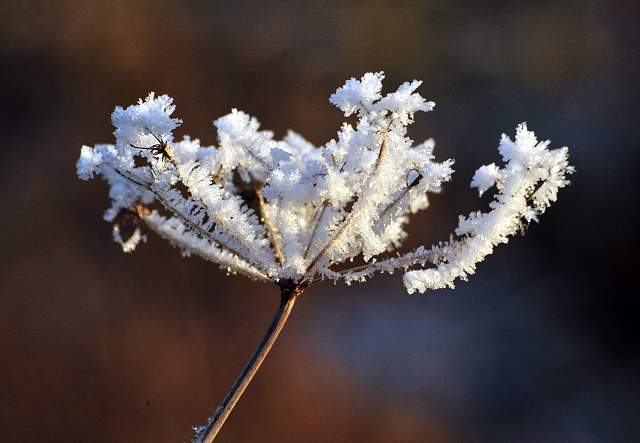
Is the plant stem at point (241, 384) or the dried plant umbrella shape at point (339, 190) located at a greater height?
the dried plant umbrella shape at point (339, 190)

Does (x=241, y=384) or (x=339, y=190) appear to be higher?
(x=339, y=190)

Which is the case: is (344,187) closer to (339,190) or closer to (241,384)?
(339,190)

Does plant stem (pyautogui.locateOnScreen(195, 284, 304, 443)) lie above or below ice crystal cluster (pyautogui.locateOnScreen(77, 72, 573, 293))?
below

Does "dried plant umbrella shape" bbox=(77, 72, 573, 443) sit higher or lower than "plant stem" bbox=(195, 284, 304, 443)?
higher

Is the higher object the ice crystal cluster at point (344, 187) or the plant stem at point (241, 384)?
the ice crystal cluster at point (344, 187)

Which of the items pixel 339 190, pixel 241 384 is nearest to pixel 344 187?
pixel 339 190

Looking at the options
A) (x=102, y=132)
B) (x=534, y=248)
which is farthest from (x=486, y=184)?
(x=534, y=248)
